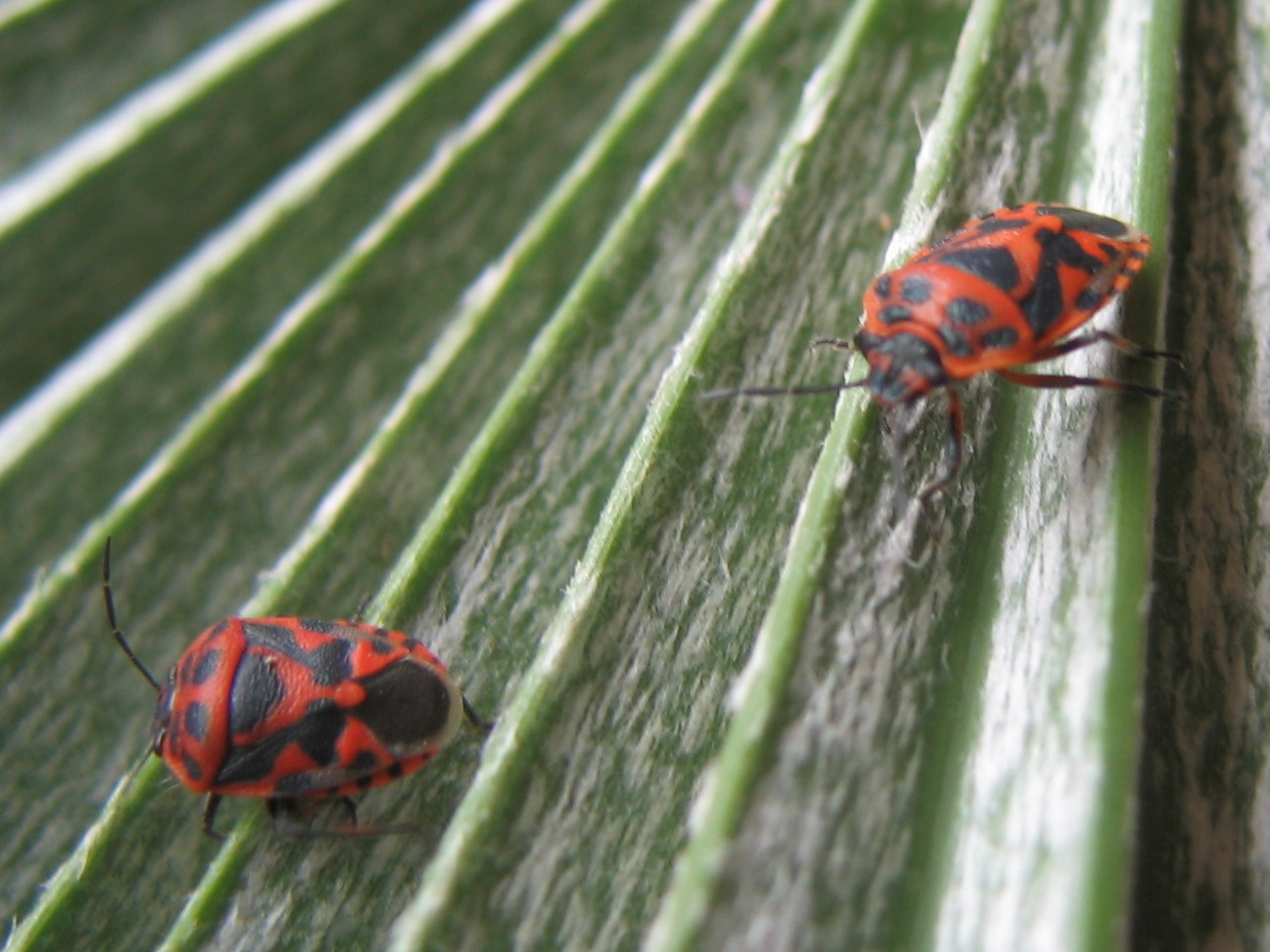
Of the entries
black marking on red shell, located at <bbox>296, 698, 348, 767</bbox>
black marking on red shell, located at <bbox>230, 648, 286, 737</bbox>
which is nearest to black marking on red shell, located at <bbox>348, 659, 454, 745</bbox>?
black marking on red shell, located at <bbox>296, 698, 348, 767</bbox>

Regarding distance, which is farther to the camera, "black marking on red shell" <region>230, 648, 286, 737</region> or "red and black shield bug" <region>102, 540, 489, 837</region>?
"black marking on red shell" <region>230, 648, 286, 737</region>

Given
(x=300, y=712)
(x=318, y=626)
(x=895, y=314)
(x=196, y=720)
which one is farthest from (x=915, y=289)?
(x=196, y=720)

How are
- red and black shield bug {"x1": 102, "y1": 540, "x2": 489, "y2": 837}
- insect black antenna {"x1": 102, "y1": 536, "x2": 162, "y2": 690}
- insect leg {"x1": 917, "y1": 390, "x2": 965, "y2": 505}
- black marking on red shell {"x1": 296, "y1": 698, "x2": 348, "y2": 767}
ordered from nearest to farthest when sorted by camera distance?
insect leg {"x1": 917, "y1": 390, "x2": 965, "y2": 505} → red and black shield bug {"x1": 102, "y1": 540, "x2": 489, "y2": 837} → black marking on red shell {"x1": 296, "y1": 698, "x2": 348, "y2": 767} → insect black antenna {"x1": 102, "y1": 536, "x2": 162, "y2": 690}

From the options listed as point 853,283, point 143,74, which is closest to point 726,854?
point 853,283

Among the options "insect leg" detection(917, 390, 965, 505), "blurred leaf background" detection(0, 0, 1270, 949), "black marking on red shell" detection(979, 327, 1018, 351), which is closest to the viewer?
"blurred leaf background" detection(0, 0, 1270, 949)

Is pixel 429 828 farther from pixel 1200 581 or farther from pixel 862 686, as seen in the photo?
pixel 1200 581

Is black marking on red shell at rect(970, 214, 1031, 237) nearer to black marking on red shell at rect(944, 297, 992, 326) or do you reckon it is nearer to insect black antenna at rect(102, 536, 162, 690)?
black marking on red shell at rect(944, 297, 992, 326)
